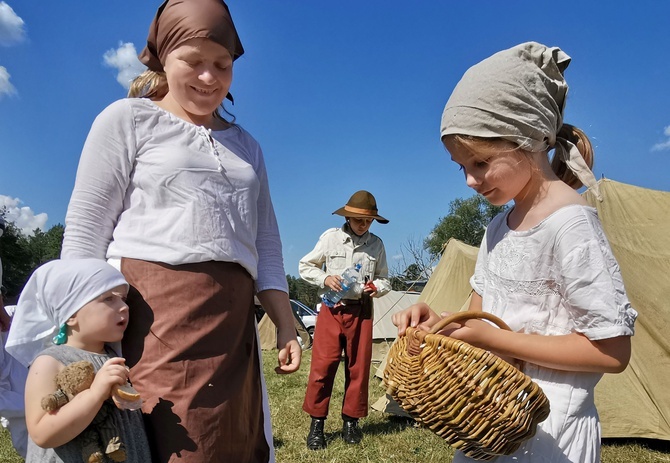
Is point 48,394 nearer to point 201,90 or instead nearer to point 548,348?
point 201,90

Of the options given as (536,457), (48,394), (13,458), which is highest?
(48,394)

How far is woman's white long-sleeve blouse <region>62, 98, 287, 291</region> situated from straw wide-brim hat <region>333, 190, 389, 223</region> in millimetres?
3360

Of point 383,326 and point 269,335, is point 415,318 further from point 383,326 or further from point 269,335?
point 269,335

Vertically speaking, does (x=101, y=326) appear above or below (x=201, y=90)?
below

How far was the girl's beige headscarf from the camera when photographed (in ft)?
4.76

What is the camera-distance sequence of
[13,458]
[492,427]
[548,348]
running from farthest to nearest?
[13,458] < [548,348] < [492,427]

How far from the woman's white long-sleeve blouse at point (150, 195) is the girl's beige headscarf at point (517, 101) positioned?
0.62m

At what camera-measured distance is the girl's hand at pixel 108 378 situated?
1231 mm

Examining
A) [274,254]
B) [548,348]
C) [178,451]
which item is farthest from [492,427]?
[274,254]

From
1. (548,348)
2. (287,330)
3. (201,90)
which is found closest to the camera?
(548,348)

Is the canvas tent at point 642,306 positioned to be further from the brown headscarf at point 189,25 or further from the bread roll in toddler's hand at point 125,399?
the bread roll in toddler's hand at point 125,399

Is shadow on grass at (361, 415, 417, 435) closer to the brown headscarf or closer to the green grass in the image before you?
the green grass

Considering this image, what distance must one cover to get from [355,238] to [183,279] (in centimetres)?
358

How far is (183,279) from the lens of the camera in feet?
4.49
